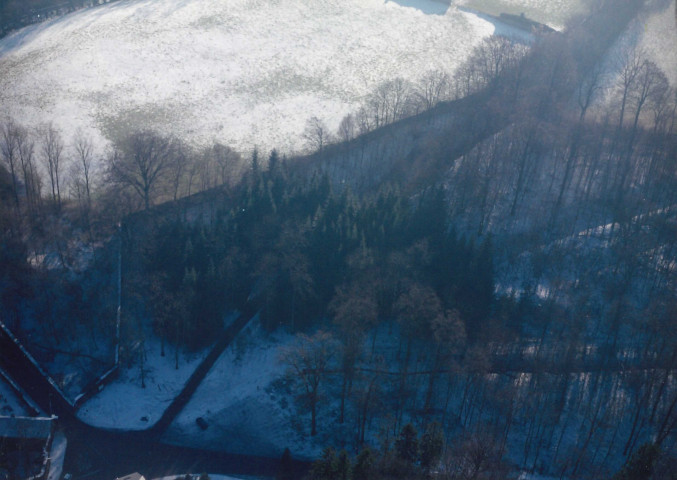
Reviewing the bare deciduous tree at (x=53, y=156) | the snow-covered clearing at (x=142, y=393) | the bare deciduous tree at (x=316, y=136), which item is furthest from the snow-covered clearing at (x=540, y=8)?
the snow-covered clearing at (x=142, y=393)

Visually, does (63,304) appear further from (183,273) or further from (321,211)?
(321,211)

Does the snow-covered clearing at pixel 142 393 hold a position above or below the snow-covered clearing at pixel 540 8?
below

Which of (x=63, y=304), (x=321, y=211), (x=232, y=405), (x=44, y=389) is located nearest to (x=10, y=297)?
(x=63, y=304)

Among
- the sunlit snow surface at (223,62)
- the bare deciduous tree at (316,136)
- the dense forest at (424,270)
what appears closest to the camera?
the dense forest at (424,270)

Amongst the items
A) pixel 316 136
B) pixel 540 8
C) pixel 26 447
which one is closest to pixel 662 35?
pixel 540 8

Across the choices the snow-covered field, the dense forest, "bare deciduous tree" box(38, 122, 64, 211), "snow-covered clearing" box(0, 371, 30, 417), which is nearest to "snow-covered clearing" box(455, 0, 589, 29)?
the snow-covered field

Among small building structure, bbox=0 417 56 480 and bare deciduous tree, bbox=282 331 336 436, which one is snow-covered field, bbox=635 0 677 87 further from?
small building structure, bbox=0 417 56 480

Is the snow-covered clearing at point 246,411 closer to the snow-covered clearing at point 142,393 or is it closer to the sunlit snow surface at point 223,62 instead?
the snow-covered clearing at point 142,393
